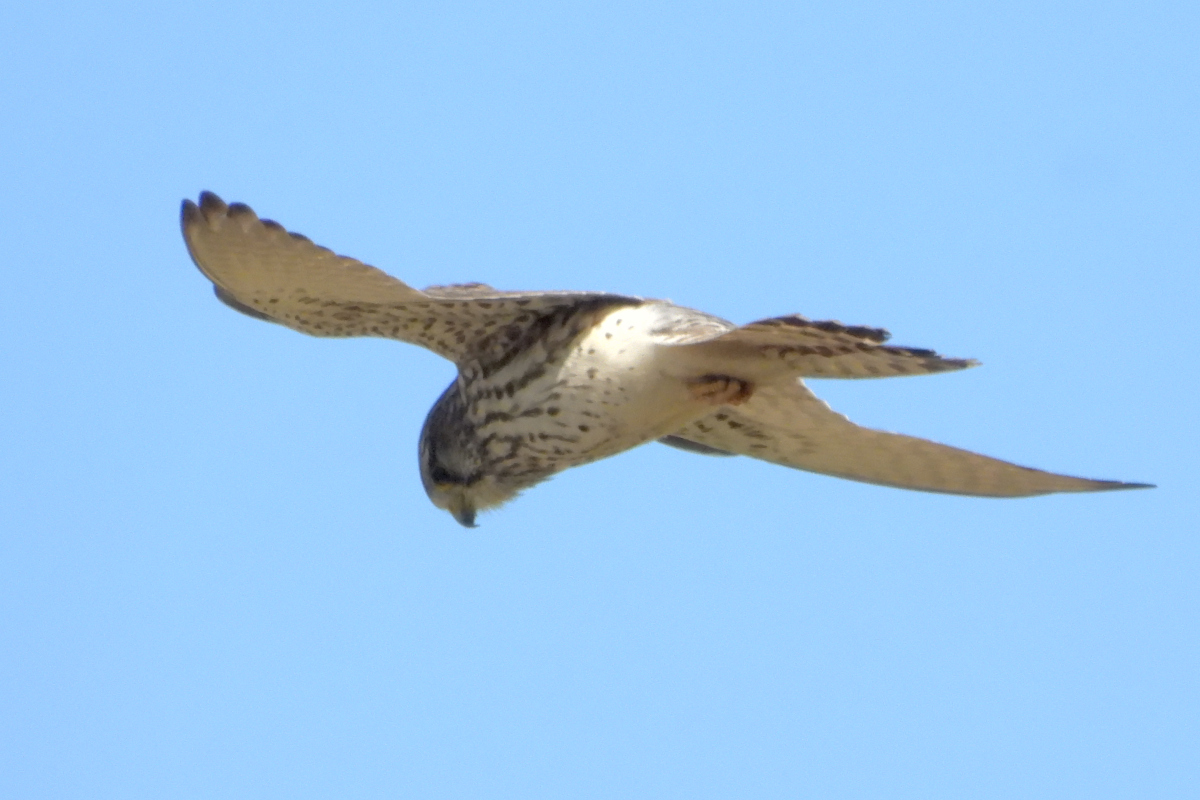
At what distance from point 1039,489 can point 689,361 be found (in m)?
1.31

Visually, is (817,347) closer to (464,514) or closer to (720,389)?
(720,389)

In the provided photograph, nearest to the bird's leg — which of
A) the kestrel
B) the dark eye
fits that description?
the kestrel

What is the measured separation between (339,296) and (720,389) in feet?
4.30

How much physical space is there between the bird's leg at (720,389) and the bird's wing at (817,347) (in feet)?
0.48

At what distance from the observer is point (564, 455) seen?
5.77m

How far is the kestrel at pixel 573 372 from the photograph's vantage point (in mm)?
5344

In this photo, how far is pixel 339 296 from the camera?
5688 mm

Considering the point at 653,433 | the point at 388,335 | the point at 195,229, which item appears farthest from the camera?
the point at 388,335

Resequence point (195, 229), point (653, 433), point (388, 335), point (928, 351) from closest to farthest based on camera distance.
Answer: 1. point (928, 351)
2. point (195, 229)
3. point (653, 433)
4. point (388, 335)

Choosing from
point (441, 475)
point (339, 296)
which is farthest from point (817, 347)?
point (441, 475)

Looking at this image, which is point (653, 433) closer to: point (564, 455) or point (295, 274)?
point (564, 455)

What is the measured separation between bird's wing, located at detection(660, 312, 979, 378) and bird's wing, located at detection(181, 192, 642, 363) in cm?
44

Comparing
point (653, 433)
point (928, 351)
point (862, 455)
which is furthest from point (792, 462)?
point (928, 351)

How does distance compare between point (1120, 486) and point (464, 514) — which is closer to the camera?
point (1120, 486)
